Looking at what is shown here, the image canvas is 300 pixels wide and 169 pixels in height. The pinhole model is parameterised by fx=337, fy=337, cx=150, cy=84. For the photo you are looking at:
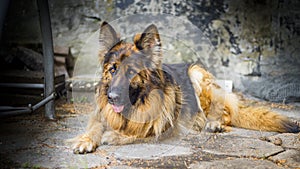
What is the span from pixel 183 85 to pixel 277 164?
4.16 feet

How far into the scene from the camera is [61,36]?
5250mm

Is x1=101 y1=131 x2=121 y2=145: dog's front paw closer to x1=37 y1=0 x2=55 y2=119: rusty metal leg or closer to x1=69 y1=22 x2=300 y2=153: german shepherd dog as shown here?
x1=69 y1=22 x2=300 y2=153: german shepherd dog

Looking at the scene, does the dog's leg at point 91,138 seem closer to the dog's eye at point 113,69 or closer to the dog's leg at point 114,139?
the dog's leg at point 114,139

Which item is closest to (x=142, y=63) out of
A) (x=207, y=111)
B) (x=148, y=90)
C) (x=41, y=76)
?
(x=148, y=90)

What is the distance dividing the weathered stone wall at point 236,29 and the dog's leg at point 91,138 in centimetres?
253

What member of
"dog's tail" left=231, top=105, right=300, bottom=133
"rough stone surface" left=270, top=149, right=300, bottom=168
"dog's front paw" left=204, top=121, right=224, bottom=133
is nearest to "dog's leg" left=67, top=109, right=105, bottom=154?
"dog's front paw" left=204, top=121, right=224, bottom=133

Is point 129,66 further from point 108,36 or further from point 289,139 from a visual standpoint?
point 289,139

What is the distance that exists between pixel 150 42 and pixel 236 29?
2542 mm

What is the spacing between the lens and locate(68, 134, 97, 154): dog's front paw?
93.2 inches

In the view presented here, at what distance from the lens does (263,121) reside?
10.5 feet

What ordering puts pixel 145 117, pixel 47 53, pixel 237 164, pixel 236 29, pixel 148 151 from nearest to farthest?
pixel 237 164 < pixel 148 151 < pixel 145 117 < pixel 47 53 < pixel 236 29

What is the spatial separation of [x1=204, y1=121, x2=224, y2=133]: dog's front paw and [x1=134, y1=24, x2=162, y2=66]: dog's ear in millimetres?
933

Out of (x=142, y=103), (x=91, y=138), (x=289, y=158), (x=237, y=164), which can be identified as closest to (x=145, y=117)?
(x=142, y=103)

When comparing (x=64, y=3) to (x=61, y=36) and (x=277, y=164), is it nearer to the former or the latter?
(x=61, y=36)
